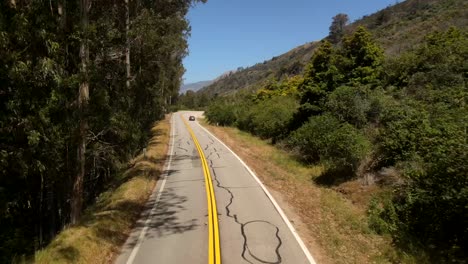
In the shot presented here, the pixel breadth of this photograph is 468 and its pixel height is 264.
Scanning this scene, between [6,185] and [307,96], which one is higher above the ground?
[307,96]

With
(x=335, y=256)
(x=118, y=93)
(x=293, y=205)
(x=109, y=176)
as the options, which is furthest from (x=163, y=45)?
(x=335, y=256)

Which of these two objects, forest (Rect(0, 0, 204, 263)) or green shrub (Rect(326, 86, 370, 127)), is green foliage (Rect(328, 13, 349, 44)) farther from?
forest (Rect(0, 0, 204, 263))

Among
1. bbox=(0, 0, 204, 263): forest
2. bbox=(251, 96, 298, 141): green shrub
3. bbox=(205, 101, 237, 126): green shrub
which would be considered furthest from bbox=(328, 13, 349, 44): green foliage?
bbox=(0, 0, 204, 263): forest

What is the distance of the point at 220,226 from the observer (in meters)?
12.2

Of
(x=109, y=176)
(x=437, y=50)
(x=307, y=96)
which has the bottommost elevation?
(x=109, y=176)

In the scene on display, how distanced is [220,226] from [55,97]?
20.0 ft

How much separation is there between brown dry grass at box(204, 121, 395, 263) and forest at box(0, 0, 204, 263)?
7.77 m

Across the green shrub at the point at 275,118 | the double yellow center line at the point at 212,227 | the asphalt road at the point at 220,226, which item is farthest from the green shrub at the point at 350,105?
the green shrub at the point at 275,118

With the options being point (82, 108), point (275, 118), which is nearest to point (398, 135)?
point (82, 108)

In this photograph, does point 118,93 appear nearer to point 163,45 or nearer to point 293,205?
point 163,45

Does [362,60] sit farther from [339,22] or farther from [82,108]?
[339,22]

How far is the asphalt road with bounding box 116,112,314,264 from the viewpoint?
10.0m

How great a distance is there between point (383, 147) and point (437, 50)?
33.8 ft

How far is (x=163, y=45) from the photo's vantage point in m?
25.5
